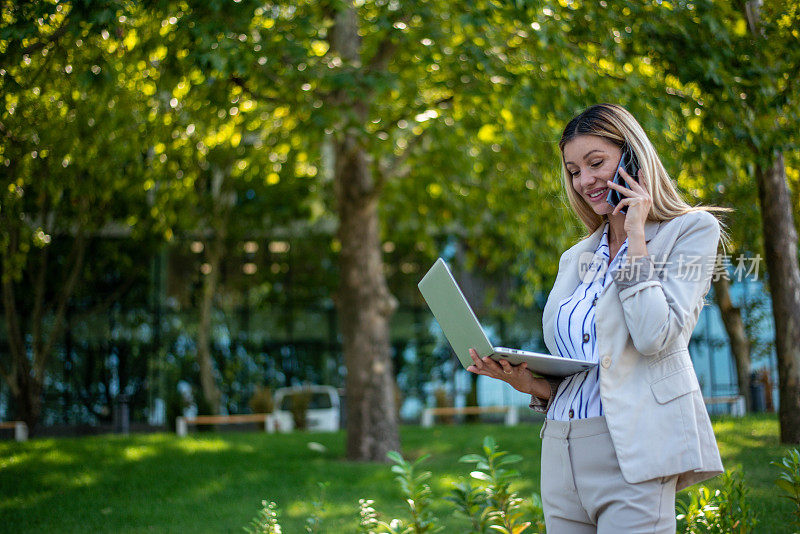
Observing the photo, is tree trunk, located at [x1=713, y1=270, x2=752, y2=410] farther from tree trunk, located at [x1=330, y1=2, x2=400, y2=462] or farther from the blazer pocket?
the blazer pocket

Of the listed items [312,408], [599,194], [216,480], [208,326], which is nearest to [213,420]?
[208,326]

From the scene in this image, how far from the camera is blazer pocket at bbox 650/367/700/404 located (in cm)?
220

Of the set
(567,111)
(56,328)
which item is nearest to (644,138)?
(567,111)

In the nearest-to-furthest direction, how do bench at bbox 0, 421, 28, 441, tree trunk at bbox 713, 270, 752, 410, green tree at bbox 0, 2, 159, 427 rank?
green tree at bbox 0, 2, 159, 427 → tree trunk at bbox 713, 270, 752, 410 → bench at bbox 0, 421, 28, 441

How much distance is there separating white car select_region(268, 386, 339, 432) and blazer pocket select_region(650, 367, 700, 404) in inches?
574

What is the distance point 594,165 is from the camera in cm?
245

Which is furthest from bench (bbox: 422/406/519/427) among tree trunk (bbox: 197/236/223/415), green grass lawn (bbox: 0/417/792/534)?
green grass lawn (bbox: 0/417/792/534)

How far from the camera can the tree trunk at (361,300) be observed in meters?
9.42

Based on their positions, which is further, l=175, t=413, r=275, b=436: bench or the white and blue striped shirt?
l=175, t=413, r=275, b=436: bench

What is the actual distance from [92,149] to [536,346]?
43.3ft

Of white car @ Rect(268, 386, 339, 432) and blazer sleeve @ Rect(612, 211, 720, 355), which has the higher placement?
blazer sleeve @ Rect(612, 211, 720, 355)

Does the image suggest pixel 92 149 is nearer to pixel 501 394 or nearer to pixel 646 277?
pixel 646 277

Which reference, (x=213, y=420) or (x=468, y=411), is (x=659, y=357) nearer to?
(x=213, y=420)

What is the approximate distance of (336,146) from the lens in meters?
9.54
